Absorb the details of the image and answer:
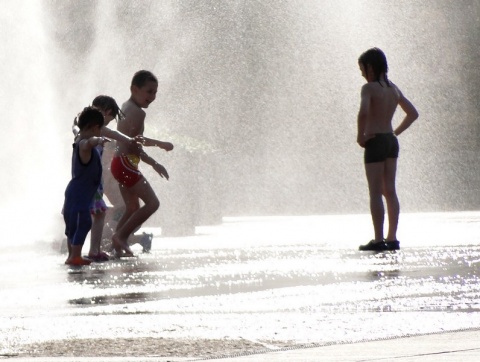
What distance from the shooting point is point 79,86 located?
21422 mm

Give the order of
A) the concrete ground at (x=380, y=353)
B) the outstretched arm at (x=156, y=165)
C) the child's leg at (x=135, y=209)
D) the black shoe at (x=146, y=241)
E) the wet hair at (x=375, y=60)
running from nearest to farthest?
the concrete ground at (x=380, y=353)
the outstretched arm at (x=156, y=165)
the child's leg at (x=135, y=209)
the wet hair at (x=375, y=60)
the black shoe at (x=146, y=241)

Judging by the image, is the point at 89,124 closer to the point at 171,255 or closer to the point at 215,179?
the point at 171,255

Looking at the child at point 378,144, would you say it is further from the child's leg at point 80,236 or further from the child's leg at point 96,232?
the child's leg at point 80,236

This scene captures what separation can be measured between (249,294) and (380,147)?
15.1ft

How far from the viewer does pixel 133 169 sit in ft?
39.3

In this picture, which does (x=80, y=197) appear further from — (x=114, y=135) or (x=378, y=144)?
(x=378, y=144)

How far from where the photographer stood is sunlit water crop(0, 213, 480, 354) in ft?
20.1

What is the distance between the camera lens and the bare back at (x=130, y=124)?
12.0 m

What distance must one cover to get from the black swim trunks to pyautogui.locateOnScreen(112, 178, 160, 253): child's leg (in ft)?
6.37

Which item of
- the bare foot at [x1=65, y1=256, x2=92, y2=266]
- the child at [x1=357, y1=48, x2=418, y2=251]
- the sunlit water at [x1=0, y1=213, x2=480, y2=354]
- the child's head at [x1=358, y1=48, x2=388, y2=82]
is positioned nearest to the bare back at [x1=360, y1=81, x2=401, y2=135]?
the child at [x1=357, y1=48, x2=418, y2=251]

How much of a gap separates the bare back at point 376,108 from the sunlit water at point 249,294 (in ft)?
3.66

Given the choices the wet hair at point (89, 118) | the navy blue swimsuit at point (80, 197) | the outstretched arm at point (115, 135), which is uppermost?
the wet hair at point (89, 118)

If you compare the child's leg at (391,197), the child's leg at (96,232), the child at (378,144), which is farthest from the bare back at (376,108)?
the child's leg at (96,232)

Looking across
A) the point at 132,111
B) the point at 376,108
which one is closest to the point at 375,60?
the point at 376,108
